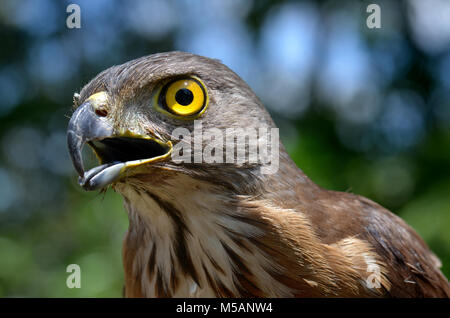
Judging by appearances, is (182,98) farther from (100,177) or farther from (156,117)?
(100,177)

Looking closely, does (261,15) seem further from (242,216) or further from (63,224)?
(242,216)

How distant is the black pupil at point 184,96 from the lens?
217 centimetres

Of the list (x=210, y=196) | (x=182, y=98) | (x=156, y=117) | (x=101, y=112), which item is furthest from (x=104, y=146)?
(x=210, y=196)

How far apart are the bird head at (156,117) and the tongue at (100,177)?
0.04 meters

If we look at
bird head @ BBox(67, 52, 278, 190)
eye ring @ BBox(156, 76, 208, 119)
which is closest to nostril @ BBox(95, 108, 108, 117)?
bird head @ BBox(67, 52, 278, 190)

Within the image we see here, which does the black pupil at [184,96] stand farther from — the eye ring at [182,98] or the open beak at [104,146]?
the open beak at [104,146]

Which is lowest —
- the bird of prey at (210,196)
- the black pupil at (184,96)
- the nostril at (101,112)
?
the bird of prey at (210,196)

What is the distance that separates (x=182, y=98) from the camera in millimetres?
2176

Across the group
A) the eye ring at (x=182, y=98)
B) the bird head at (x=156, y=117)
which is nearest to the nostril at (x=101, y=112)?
the bird head at (x=156, y=117)

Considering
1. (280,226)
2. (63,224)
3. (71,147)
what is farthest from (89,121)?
(63,224)

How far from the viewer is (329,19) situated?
7875 mm

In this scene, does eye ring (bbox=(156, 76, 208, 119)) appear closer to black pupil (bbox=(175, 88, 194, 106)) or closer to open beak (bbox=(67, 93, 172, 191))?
black pupil (bbox=(175, 88, 194, 106))

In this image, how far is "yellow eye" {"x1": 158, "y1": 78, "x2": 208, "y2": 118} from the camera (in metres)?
2.16

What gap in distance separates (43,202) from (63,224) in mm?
2069
